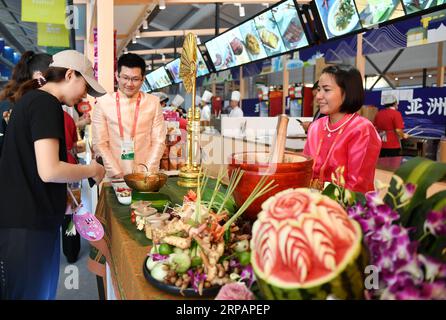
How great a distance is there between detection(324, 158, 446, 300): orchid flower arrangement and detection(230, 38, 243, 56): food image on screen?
20.9 ft

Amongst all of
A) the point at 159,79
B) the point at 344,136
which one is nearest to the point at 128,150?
the point at 344,136

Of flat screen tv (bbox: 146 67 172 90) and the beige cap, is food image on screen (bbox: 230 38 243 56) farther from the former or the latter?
flat screen tv (bbox: 146 67 172 90)

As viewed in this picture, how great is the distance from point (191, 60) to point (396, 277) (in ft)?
6.62

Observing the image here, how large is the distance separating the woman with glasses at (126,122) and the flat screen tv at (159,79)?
38.2ft

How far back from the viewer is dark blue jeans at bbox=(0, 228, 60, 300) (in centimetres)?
174

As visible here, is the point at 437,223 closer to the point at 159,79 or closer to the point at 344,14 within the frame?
the point at 344,14

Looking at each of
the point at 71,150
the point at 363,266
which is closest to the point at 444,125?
the point at 71,150

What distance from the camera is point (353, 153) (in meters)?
2.01

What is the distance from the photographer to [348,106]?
6.94 feet

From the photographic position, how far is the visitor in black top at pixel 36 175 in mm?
1615

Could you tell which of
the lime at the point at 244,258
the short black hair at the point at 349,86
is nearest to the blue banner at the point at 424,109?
the short black hair at the point at 349,86

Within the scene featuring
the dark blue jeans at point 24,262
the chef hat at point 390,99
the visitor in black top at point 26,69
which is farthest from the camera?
the chef hat at point 390,99

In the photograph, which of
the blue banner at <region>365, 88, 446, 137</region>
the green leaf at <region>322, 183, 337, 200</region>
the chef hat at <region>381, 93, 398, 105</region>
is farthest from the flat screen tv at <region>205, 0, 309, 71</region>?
the green leaf at <region>322, 183, 337, 200</region>

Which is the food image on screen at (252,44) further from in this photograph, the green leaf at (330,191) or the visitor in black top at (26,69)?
the green leaf at (330,191)
